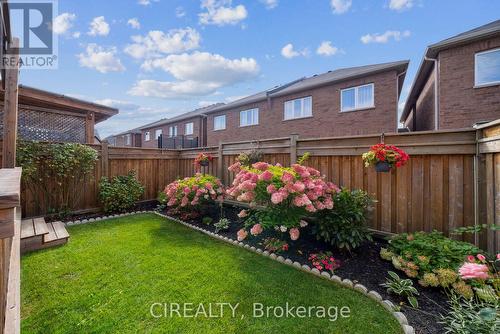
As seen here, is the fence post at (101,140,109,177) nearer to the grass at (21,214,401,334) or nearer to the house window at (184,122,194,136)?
the grass at (21,214,401,334)

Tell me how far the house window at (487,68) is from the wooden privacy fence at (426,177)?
5587 millimetres

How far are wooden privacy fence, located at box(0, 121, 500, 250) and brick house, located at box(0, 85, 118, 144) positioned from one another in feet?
7.53

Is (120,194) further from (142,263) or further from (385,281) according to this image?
(385,281)

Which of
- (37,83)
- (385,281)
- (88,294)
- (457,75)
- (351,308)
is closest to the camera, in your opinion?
(351,308)

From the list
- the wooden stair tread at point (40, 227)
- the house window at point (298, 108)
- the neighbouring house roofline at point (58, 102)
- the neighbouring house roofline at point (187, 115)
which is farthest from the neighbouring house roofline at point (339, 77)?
the wooden stair tread at point (40, 227)

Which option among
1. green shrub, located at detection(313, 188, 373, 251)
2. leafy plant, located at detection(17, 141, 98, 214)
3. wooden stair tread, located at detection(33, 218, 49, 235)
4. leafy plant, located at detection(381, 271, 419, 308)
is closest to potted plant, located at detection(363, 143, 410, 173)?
green shrub, located at detection(313, 188, 373, 251)

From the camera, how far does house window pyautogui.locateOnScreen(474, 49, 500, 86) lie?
6385 mm

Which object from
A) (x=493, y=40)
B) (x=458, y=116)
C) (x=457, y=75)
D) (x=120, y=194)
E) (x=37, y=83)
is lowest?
(x=120, y=194)

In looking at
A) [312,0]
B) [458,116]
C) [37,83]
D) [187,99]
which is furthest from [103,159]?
[187,99]

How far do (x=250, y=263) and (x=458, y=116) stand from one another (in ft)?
26.9

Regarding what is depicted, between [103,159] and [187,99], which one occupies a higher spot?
[187,99]

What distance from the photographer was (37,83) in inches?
239

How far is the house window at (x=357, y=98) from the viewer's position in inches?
357

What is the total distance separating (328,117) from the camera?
33.5 feet
